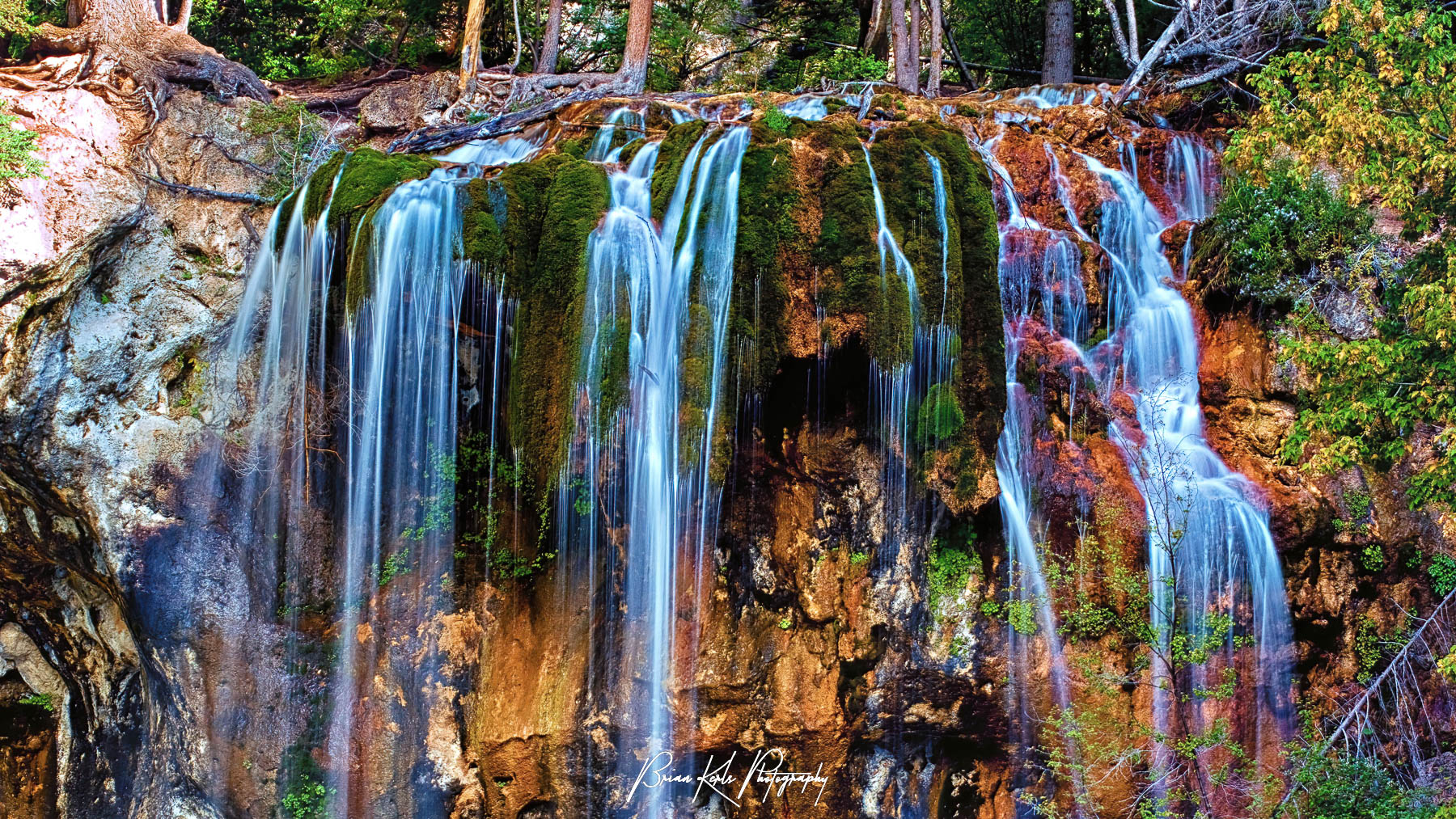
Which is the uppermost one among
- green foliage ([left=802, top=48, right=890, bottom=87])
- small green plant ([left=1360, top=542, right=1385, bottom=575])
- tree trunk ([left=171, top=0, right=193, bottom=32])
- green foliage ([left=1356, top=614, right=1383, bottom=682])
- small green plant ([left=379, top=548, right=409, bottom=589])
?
green foliage ([left=802, top=48, right=890, bottom=87])

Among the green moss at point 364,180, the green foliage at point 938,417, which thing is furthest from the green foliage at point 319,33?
the green foliage at point 938,417

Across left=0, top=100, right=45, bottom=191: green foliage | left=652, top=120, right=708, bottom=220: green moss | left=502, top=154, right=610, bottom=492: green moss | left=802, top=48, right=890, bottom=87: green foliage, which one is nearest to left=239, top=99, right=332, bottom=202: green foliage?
left=0, top=100, right=45, bottom=191: green foliage

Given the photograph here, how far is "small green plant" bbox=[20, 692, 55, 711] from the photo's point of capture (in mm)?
10211

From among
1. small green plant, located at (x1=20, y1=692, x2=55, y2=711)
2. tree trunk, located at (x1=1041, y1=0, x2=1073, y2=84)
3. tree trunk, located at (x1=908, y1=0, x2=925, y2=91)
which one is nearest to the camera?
small green plant, located at (x1=20, y1=692, x2=55, y2=711)

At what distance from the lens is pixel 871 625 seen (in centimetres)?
866

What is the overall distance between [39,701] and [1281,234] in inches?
539

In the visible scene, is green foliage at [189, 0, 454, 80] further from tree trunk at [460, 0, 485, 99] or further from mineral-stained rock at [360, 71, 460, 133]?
mineral-stained rock at [360, 71, 460, 133]

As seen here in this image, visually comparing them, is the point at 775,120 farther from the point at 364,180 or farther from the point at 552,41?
the point at 552,41

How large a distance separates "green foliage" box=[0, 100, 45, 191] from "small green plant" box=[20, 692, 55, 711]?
206 inches

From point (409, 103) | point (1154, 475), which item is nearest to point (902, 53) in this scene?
point (409, 103)

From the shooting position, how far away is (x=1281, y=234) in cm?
970

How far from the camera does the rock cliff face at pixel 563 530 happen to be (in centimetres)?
Answer: 851

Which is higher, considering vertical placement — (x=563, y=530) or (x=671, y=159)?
(x=671, y=159)

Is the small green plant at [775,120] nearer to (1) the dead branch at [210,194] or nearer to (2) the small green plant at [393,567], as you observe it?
(2) the small green plant at [393,567]
